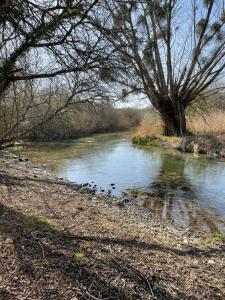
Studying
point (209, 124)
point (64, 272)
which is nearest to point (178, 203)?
point (64, 272)

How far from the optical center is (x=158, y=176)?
553 inches

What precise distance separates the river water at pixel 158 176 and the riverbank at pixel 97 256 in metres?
2.19

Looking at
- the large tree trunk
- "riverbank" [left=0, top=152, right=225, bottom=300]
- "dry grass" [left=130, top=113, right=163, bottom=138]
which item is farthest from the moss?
"dry grass" [left=130, top=113, right=163, bottom=138]

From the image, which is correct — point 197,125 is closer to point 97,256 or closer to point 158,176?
point 158,176

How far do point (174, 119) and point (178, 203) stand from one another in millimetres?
15431

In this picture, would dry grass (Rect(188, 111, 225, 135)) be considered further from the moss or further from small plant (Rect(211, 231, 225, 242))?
the moss

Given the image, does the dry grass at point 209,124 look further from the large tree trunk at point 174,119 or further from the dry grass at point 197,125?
the large tree trunk at point 174,119

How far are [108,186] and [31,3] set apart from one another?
306 inches

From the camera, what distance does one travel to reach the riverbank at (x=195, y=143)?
20.4m

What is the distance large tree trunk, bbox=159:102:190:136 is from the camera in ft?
80.5

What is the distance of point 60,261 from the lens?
3.93 metres

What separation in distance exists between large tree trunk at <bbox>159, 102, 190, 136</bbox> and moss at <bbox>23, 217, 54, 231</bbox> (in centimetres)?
1966

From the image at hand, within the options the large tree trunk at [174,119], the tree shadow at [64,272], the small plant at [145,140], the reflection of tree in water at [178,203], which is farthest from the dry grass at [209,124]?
the tree shadow at [64,272]

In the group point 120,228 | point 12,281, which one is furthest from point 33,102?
point 12,281
